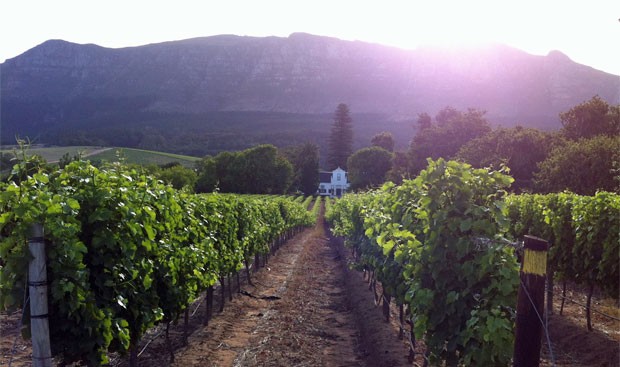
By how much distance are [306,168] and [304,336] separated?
276 ft

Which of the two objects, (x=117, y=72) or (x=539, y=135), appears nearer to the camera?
(x=539, y=135)

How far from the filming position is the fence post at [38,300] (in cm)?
418

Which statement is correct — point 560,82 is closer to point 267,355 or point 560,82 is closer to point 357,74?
point 357,74

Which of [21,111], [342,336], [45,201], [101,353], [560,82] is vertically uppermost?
[560,82]

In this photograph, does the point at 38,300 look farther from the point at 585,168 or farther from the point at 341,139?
the point at 341,139

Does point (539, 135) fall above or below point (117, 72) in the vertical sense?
below

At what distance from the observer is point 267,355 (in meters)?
8.91

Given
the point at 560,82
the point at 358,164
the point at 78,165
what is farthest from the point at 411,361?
the point at 560,82

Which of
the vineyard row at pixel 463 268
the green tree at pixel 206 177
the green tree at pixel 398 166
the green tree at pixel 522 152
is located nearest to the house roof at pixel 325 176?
the green tree at pixel 206 177

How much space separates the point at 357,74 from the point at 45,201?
19848 cm

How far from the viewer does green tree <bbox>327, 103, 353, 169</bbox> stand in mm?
106188

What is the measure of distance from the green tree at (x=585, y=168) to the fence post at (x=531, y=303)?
69.9 ft

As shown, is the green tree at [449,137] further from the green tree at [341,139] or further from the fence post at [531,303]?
the green tree at [341,139]

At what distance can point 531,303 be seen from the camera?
3479 millimetres
